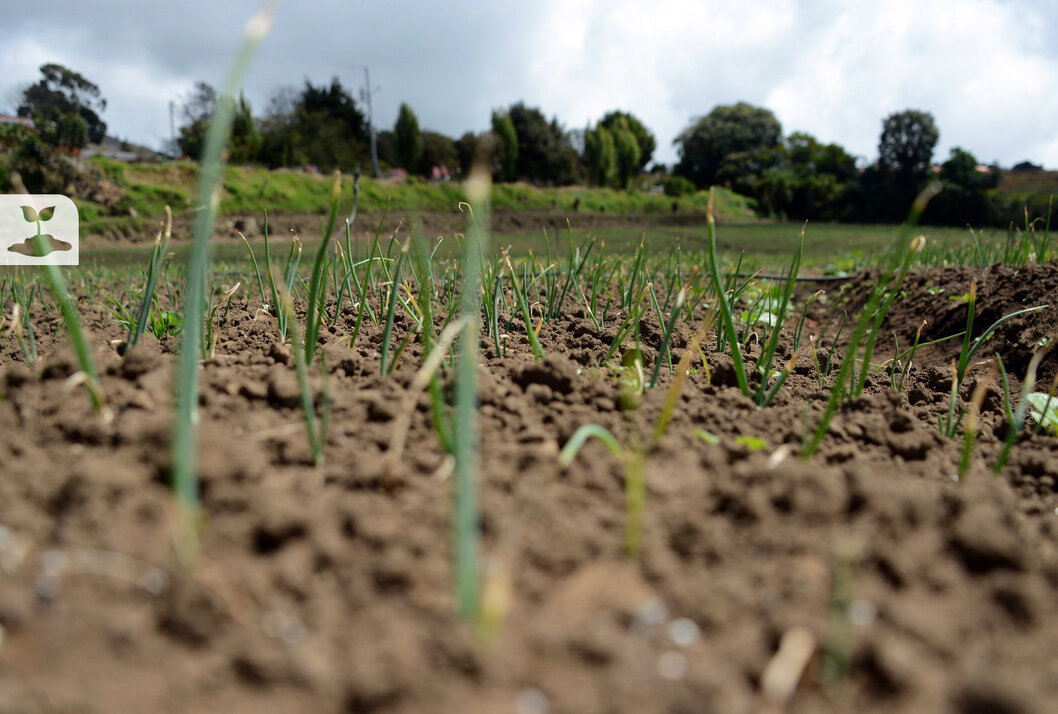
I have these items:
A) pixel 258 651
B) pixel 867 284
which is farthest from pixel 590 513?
pixel 867 284

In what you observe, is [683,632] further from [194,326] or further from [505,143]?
[505,143]

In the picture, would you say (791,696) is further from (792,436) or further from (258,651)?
(792,436)

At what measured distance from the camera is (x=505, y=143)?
3170 cm

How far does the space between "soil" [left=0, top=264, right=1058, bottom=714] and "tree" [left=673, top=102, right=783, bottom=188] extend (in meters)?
48.0

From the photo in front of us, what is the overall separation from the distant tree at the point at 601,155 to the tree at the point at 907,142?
1407 centimetres

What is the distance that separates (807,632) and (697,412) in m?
0.64

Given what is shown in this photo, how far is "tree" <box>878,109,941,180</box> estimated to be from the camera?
1214 inches

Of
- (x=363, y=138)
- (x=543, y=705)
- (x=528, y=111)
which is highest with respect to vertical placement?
(x=528, y=111)

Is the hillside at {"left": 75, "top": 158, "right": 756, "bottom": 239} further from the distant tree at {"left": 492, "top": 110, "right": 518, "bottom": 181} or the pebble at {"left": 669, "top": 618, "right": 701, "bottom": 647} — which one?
the pebble at {"left": 669, "top": 618, "right": 701, "bottom": 647}

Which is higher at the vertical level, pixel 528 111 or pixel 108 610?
pixel 528 111

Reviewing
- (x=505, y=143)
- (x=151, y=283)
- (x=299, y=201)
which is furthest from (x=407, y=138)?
(x=151, y=283)

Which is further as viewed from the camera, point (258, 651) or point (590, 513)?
point (590, 513)

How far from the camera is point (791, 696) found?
580 mm

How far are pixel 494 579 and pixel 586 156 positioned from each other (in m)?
35.8
